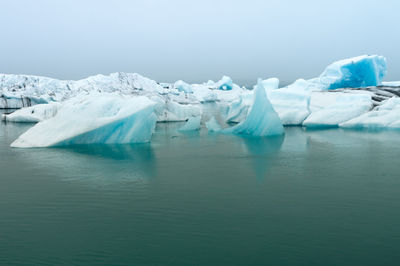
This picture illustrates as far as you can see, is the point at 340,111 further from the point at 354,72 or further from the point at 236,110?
the point at 354,72

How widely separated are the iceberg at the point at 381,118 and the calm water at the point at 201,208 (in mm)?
7319

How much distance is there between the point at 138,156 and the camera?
37.3 ft

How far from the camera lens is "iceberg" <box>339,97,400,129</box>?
59.6 ft

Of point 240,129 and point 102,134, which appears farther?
point 240,129

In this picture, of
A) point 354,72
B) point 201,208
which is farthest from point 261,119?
point 354,72

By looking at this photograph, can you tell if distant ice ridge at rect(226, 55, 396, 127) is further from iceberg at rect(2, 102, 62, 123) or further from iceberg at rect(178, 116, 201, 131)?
iceberg at rect(2, 102, 62, 123)

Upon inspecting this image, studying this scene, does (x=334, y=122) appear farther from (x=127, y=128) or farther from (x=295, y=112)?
(x=127, y=128)

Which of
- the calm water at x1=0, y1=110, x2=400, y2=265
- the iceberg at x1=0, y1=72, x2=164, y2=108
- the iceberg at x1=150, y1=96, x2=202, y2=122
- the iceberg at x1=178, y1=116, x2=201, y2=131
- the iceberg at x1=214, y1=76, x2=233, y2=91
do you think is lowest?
the calm water at x1=0, y1=110, x2=400, y2=265

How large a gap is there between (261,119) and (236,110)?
664 centimetres

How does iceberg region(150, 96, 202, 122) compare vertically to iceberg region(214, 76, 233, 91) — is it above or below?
below

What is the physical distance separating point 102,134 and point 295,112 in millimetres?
10964

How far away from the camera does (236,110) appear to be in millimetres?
23125

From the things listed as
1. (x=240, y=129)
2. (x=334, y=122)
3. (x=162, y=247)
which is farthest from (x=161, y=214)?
(x=334, y=122)

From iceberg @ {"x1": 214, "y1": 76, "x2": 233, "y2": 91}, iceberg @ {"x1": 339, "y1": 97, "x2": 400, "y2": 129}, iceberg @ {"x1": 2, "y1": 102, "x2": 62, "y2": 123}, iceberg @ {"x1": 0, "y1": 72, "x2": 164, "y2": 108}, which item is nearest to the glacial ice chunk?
iceberg @ {"x1": 339, "y1": 97, "x2": 400, "y2": 129}
